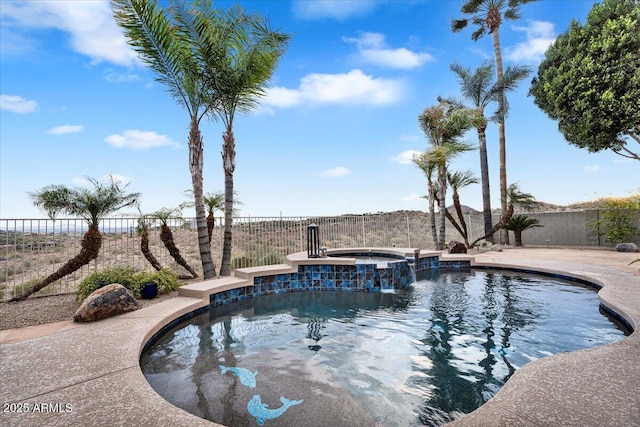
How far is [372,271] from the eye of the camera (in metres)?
6.62

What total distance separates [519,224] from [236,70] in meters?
13.5

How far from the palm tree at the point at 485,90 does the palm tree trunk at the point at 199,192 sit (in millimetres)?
13213

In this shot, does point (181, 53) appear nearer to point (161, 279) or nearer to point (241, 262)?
point (161, 279)

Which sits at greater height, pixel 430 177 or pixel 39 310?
pixel 430 177

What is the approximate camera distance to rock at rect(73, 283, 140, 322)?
4.08 meters

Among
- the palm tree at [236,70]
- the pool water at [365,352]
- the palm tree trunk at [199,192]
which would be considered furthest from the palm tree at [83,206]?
the pool water at [365,352]

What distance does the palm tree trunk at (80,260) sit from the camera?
573 cm

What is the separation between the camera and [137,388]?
2.17 m

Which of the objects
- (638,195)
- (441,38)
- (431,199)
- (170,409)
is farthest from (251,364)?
(638,195)

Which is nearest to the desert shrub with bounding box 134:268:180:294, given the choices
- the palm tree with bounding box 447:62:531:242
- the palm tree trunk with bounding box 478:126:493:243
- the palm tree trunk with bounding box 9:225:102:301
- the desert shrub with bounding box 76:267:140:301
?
the desert shrub with bounding box 76:267:140:301

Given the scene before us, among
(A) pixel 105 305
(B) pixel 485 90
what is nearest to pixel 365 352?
(A) pixel 105 305

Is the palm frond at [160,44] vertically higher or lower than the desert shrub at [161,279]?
higher

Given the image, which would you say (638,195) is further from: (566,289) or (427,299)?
(427,299)

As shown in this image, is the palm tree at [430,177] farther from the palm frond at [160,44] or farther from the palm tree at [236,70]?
the palm frond at [160,44]
